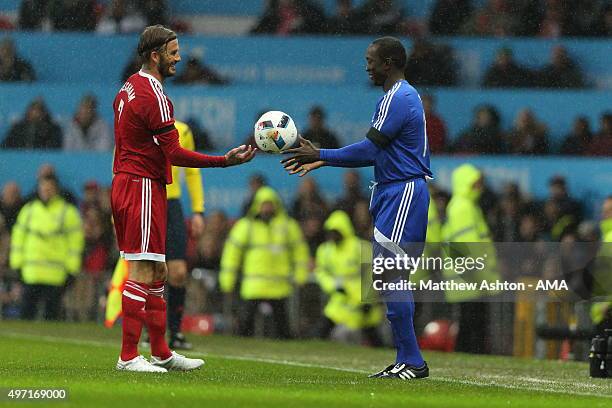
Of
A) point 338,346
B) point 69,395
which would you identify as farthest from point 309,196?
point 69,395

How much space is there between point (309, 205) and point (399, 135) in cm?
890

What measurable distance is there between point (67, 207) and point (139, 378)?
1027 cm

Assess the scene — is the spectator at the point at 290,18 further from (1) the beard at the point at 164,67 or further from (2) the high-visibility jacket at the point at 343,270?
(1) the beard at the point at 164,67

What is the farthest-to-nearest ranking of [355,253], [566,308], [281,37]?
[281,37], [355,253], [566,308]

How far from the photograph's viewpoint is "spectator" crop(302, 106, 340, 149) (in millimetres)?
18484

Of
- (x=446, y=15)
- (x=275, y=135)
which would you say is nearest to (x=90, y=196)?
(x=446, y=15)

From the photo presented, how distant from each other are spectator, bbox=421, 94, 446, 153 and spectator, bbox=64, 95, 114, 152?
4.01 meters

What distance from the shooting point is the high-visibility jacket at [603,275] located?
1387cm

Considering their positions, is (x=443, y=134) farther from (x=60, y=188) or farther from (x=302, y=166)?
(x=302, y=166)

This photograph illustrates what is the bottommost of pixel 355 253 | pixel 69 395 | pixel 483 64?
pixel 69 395

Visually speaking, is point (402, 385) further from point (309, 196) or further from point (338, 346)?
point (309, 196)

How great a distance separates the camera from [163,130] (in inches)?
373

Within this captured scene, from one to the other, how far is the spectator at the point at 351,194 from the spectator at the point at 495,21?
161 inches

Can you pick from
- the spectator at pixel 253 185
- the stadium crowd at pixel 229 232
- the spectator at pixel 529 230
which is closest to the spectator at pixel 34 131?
the stadium crowd at pixel 229 232
